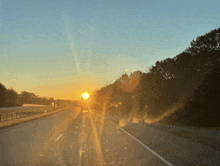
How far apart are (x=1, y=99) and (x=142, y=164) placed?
11074 cm

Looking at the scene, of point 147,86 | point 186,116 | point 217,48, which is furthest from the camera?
point 147,86

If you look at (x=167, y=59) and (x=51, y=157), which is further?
(x=167, y=59)

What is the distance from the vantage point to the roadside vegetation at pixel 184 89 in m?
23.6

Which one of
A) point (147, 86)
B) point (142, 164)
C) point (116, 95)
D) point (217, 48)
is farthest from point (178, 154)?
point (116, 95)

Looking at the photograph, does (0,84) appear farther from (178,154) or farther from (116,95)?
(178,154)

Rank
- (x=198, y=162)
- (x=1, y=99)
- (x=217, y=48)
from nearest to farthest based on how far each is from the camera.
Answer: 1. (x=198, y=162)
2. (x=217, y=48)
3. (x=1, y=99)

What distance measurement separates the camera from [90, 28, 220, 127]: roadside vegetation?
77.4 feet

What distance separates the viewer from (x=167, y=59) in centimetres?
4647

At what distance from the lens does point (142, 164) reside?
6.89 metres

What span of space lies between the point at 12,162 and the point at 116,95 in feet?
214

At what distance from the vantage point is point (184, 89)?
37.8 meters

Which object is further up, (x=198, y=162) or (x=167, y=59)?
(x=167, y=59)

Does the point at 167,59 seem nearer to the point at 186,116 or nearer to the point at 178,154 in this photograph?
the point at 186,116

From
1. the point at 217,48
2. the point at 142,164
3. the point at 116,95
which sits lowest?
the point at 142,164
